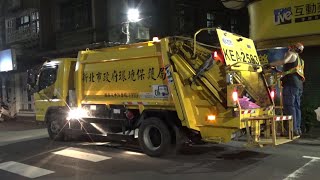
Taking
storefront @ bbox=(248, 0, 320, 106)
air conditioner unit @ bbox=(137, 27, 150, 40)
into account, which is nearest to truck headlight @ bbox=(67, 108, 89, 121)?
storefront @ bbox=(248, 0, 320, 106)

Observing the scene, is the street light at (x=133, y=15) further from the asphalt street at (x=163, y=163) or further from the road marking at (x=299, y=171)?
the road marking at (x=299, y=171)

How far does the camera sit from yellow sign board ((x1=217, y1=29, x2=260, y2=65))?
30.0 ft

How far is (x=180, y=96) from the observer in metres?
9.31

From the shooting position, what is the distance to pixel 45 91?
44.7 feet

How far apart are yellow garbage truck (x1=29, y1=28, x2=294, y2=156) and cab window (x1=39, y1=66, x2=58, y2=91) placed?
1.67m

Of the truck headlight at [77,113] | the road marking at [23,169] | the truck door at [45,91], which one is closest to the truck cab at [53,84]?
the truck door at [45,91]

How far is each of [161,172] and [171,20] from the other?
624 inches

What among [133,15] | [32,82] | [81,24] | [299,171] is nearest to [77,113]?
[32,82]

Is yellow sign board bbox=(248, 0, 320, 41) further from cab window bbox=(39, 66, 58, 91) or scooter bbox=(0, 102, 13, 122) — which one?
scooter bbox=(0, 102, 13, 122)

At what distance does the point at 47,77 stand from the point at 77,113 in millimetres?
2153

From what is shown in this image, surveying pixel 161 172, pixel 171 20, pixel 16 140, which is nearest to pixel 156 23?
pixel 171 20

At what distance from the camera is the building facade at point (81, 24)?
24266 millimetres

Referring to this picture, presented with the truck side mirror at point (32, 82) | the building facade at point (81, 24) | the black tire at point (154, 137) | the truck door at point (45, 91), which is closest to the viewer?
the black tire at point (154, 137)

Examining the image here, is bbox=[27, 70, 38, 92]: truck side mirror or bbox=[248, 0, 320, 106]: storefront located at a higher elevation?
bbox=[248, 0, 320, 106]: storefront
